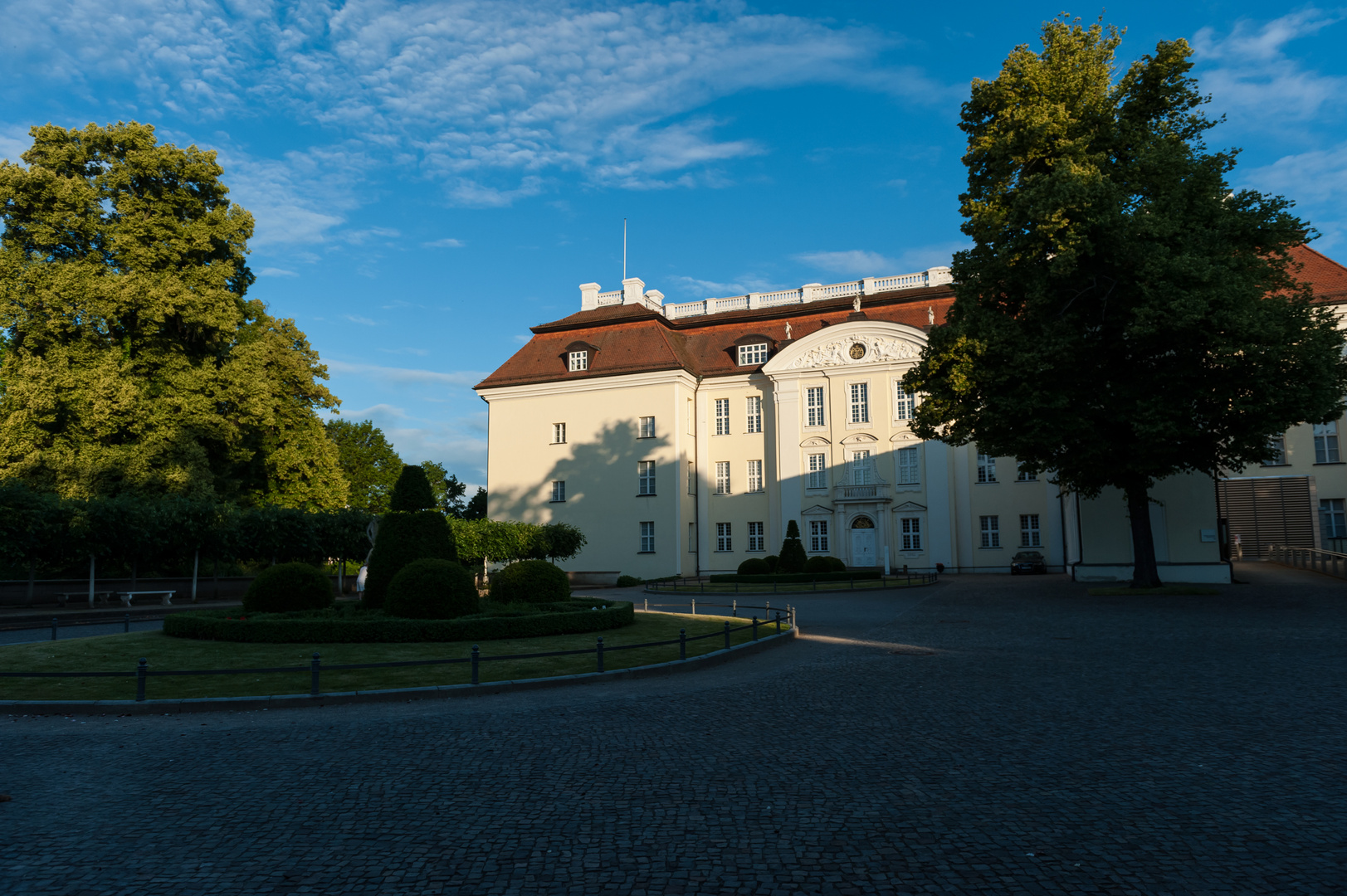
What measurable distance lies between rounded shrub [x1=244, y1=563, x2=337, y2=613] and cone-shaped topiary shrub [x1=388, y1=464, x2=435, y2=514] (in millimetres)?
2497

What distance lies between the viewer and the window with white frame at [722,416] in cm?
5072

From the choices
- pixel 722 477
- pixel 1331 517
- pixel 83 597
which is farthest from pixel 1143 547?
pixel 83 597

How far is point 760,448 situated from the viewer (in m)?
49.6

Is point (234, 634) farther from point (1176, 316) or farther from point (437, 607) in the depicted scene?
point (1176, 316)

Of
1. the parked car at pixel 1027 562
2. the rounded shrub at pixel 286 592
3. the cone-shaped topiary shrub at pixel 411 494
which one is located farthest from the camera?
the parked car at pixel 1027 562

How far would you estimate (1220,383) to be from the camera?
73.5 ft

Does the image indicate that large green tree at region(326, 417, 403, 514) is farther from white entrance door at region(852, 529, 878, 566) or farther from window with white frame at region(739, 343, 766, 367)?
white entrance door at region(852, 529, 878, 566)

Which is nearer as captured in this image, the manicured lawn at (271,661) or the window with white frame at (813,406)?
the manicured lawn at (271,661)

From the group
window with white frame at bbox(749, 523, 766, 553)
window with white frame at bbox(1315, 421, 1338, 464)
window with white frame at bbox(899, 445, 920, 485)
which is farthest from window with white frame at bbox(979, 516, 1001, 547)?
window with white frame at bbox(1315, 421, 1338, 464)

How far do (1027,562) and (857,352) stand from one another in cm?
1399

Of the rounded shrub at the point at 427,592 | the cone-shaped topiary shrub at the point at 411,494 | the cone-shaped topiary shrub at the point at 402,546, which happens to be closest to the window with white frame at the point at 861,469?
the cone-shaped topiary shrub at the point at 411,494

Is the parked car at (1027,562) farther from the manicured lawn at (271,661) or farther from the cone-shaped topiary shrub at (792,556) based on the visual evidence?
the manicured lawn at (271,661)

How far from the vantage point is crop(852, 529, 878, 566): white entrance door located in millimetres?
45656

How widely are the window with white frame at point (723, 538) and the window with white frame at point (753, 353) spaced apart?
9.65 m
